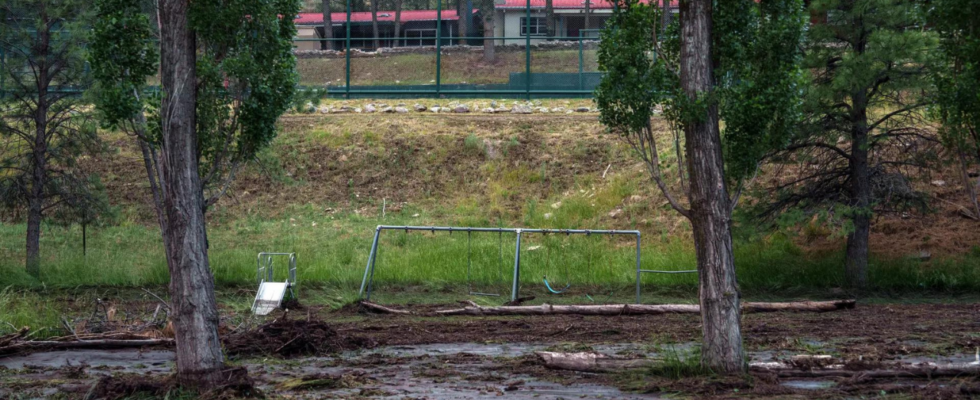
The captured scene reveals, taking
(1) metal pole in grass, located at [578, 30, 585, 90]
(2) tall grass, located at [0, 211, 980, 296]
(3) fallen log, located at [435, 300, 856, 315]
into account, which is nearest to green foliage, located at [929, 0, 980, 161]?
(3) fallen log, located at [435, 300, 856, 315]

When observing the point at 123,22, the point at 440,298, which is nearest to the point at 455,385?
the point at 123,22

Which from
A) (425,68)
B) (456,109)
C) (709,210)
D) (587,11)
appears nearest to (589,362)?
(709,210)

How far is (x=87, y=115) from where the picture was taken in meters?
17.2

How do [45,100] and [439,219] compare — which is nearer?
[45,100]

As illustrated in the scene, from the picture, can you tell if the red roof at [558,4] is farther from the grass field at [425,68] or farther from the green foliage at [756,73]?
the green foliage at [756,73]

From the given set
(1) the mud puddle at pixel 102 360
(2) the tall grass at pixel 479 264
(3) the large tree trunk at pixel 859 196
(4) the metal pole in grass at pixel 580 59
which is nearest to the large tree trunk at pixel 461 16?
(4) the metal pole in grass at pixel 580 59

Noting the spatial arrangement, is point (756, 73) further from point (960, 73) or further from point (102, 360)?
point (102, 360)

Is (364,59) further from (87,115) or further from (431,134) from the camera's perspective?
(87,115)

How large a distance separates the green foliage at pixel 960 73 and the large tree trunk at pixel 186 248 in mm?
7642

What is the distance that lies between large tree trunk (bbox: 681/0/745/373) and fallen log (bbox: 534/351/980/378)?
53 centimetres

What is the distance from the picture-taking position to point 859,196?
15.4 m

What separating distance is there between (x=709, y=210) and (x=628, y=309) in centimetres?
488

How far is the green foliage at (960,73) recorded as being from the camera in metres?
8.79

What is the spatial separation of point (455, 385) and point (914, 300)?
395 inches
